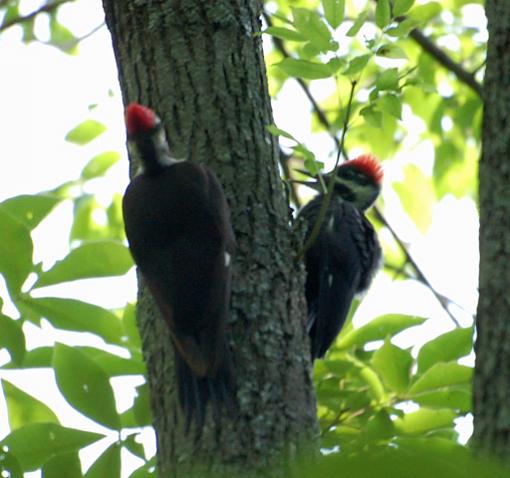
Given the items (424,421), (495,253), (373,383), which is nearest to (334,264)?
(373,383)

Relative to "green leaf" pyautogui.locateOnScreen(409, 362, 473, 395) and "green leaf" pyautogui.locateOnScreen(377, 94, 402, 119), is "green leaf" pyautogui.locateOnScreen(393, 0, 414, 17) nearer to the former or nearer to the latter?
"green leaf" pyautogui.locateOnScreen(377, 94, 402, 119)

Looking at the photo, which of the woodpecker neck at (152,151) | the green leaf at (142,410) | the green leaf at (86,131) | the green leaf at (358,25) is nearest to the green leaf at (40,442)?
the green leaf at (142,410)

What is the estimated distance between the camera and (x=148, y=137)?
254cm

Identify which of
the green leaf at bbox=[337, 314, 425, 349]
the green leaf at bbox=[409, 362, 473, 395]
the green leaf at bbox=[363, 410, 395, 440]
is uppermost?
the green leaf at bbox=[337, 314, 425, 349]

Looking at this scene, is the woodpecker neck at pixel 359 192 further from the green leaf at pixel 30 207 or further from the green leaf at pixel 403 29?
the green leaf at pixel 403 29

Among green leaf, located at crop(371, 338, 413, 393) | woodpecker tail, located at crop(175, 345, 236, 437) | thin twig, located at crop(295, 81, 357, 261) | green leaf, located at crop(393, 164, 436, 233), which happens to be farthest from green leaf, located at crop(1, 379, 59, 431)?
green leaf, located at crop(393, 164, 436, 233)

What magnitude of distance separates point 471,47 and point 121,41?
3.96 metres

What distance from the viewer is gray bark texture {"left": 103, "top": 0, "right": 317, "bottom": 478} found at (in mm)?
2119

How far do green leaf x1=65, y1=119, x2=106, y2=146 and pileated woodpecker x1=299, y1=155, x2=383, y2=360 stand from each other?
110 cm

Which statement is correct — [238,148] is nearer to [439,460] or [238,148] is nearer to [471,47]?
[439,460]

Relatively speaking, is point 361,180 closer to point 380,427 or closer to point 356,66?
point 380,427

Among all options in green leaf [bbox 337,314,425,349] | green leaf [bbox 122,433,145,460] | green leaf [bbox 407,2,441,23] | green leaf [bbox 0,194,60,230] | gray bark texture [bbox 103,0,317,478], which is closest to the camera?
gray bark texture [bbox 103,0,317,478]

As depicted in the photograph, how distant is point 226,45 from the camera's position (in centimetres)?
264

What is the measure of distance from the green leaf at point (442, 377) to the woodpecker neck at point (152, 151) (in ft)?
3.30
